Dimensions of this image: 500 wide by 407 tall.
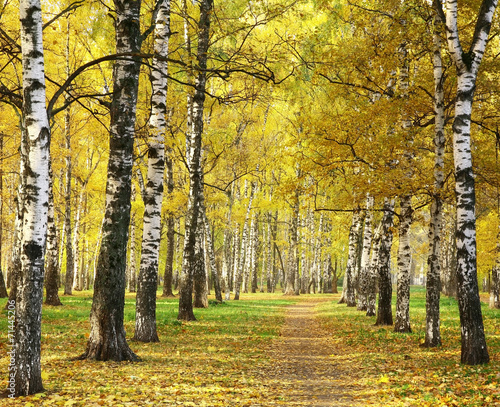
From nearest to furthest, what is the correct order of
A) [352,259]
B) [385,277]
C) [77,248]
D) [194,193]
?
[385,277], [194,193], [352,259], [77,248]

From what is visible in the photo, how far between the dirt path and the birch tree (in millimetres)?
2527

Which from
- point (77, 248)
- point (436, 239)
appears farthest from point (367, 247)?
point (77, 248)

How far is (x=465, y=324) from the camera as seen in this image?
29.4ft

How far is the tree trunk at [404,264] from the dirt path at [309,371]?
220 centimetres

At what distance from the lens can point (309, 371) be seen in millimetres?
9039

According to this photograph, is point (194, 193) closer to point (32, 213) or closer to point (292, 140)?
point (292, 140)

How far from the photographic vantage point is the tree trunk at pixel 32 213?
5.72 meters

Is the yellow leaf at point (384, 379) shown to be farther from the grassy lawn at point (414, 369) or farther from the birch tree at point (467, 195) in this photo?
the birch tree at point (467, 195)

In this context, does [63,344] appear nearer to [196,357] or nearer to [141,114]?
[196,357]

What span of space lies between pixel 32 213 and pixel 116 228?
2.72 meters

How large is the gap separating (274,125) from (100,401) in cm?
2990

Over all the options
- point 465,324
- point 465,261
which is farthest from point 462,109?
point 465,324

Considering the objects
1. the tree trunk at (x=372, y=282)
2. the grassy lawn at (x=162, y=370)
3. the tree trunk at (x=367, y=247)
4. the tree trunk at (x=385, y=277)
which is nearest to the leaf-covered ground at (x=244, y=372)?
the grassy lawn at (x=162, y=370)

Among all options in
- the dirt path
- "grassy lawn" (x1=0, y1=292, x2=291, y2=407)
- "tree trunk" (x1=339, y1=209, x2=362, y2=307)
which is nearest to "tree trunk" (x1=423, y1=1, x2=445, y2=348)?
the dirt path
